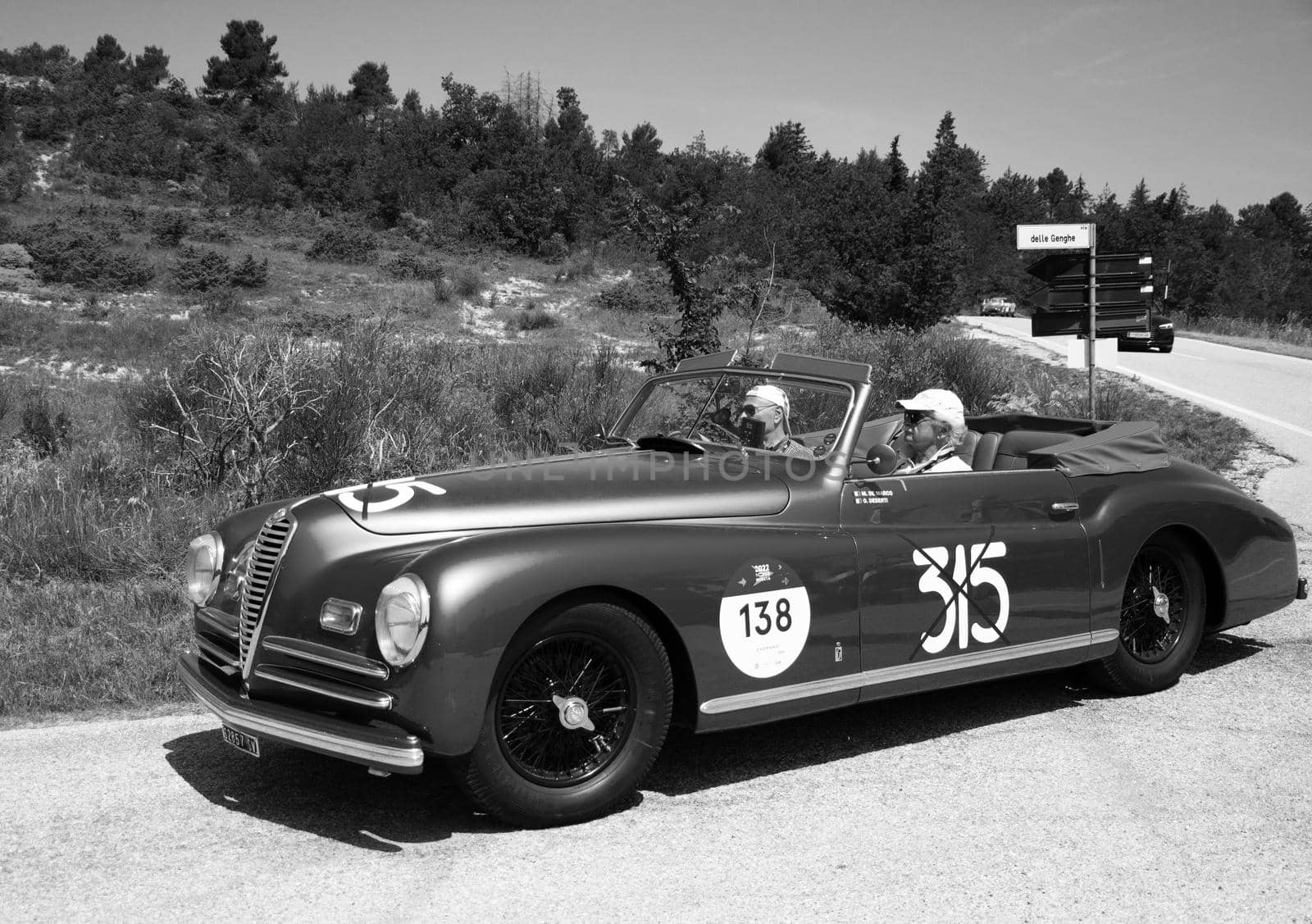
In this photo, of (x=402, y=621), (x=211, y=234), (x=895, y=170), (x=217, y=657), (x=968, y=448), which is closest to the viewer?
(x=402, y=621)

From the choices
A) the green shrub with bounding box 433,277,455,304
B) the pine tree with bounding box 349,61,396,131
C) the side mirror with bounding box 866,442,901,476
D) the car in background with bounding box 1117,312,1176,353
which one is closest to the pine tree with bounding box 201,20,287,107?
the pine tree with bounding box 349,61,396,131

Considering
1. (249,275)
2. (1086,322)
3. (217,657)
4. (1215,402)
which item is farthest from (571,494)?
(249,275)

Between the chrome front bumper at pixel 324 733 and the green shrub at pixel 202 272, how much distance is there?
29.2 metres

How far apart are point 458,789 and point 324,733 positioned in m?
0.82

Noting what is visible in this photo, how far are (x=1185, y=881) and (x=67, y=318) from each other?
27.8m

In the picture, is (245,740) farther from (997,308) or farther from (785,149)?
(785,149)

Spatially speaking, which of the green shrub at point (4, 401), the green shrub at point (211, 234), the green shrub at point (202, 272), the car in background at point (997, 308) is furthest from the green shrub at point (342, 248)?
the car in background at point (997, 308)

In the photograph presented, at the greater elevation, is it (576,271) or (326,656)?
(576,271)

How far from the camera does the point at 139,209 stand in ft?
123

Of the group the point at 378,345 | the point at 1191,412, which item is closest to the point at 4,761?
the point at 378,345

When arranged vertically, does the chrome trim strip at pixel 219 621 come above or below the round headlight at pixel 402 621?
below

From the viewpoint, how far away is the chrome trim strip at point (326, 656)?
3.69 meters

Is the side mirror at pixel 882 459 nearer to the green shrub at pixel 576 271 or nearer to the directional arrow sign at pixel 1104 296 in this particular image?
the directional arrow sign at pixel 1104 296

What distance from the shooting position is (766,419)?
5234mm
